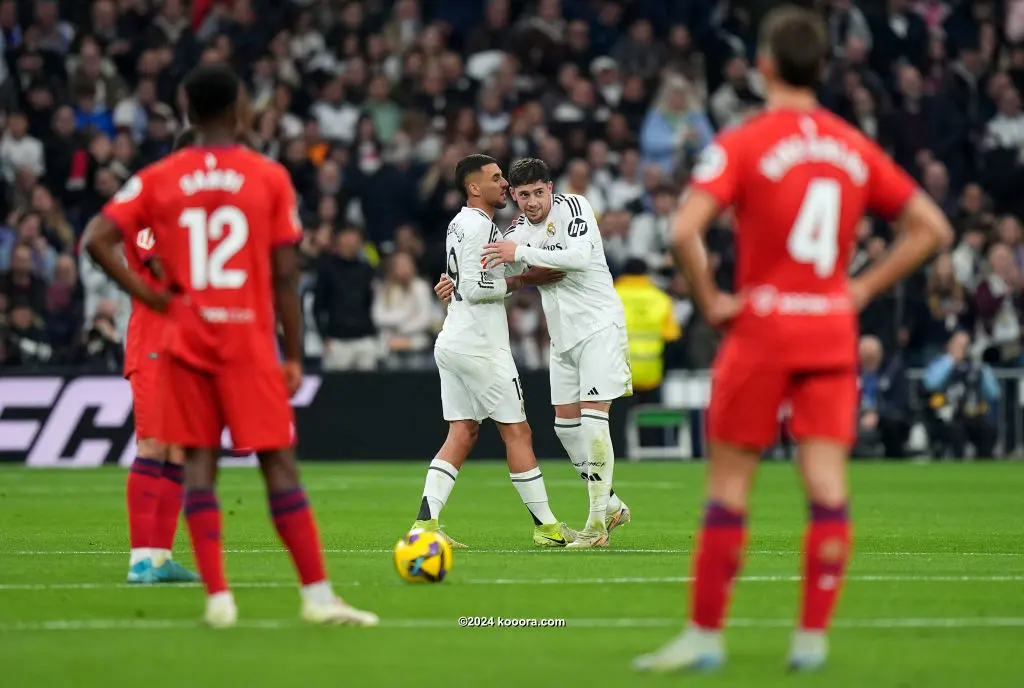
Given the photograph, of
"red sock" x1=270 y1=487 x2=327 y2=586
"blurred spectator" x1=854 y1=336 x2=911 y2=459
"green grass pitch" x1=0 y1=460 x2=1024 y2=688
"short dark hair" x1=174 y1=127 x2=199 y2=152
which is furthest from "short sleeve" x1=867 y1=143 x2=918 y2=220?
"blurred spectator" x1=854 y1=336 x2=911 y2=459

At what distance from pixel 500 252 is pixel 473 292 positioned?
19.0 inches

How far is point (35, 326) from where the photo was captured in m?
24.3

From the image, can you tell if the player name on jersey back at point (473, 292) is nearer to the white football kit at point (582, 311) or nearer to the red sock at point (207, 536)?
the white football kit at point (582, 311)

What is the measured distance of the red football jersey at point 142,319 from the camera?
34.0ft

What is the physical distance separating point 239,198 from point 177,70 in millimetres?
19893

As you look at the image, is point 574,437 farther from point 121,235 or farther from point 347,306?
point 347,306

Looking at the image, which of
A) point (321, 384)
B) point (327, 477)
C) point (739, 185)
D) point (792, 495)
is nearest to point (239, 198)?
point (739, 185)

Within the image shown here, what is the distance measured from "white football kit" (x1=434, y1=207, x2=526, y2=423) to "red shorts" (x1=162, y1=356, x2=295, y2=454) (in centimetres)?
448

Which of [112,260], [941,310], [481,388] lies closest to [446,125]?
[941,310]

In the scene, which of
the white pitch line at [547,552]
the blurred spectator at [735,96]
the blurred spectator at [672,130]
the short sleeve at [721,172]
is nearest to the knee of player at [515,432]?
the white pitch line at [547,552]

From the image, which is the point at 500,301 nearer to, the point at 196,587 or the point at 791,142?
the point at 196,587

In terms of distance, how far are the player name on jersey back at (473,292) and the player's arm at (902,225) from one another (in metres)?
5.52

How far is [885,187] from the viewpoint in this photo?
7.48 metres

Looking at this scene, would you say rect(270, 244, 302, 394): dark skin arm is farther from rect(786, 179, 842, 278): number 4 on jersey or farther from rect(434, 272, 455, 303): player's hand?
rect(434, 272, 455, 303): player's hand
